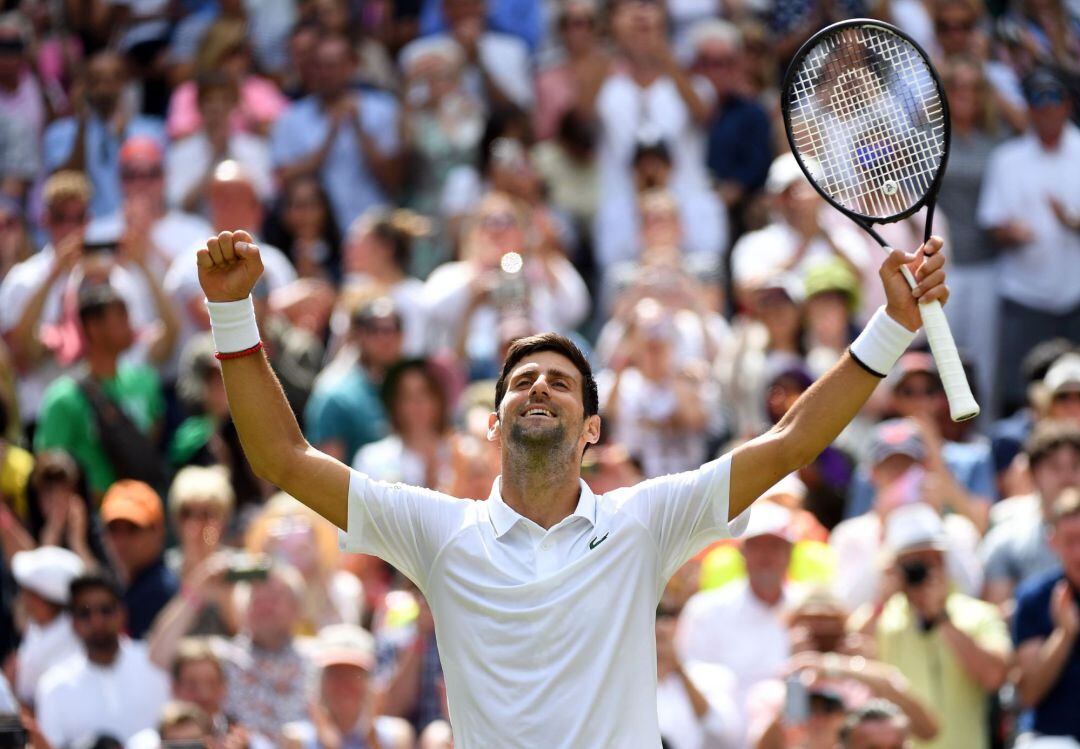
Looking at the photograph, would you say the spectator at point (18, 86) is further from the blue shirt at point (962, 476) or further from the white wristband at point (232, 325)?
the white wristband at point (232, 325)

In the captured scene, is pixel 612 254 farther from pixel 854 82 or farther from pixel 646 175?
pixel 854 82

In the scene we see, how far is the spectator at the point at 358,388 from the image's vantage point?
12.0m

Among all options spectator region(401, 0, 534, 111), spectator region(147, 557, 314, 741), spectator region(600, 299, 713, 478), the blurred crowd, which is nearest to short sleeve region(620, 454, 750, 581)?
the blurred crowd

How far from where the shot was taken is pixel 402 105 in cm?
1475

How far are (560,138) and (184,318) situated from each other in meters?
2.90

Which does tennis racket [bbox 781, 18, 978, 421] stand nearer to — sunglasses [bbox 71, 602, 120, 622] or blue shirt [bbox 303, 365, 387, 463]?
sunglasses [bbox 71, 602, 120, 622]

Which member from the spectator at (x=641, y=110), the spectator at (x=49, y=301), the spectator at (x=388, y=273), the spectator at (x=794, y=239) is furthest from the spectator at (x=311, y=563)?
the spectator at (x=641, y=110)

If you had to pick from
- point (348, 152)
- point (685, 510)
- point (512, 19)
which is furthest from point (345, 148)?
point (685, 510)

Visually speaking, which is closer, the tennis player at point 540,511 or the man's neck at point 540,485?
the tennis player at point 540,511

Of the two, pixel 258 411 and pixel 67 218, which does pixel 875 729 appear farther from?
pixel 67 218

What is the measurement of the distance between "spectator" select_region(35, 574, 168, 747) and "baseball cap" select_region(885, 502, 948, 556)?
3.30 metres

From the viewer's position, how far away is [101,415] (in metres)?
11.7

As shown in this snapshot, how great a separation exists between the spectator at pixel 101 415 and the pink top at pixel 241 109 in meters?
2.88

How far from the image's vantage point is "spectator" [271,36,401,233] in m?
14.5
